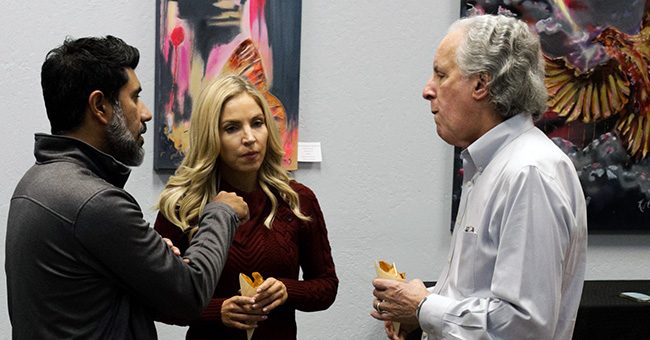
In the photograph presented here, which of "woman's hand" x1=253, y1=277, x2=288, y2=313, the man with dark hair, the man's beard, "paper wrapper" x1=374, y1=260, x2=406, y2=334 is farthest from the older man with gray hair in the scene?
the man's beard

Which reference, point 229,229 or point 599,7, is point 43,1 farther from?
point 599,7

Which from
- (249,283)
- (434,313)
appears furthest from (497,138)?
(249,283)

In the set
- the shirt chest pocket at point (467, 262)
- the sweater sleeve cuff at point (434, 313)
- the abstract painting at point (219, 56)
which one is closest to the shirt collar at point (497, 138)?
the shirt chest pocket at point (467, 262)

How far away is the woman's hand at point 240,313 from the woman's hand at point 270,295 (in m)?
0.02

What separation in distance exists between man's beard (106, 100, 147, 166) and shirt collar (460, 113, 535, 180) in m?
0.79

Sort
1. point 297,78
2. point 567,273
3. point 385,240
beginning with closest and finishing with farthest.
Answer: point 567,273 → point 297,78 → point 385,240

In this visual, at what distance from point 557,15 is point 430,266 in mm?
1245

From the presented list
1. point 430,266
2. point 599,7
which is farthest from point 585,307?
point 599,7

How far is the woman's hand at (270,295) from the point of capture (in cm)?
243

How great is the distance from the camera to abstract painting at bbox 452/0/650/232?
389 centimetres

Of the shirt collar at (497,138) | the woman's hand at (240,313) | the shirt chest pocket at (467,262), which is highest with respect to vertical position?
the shirt collar at (497,138)

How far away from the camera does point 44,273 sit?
187 cm

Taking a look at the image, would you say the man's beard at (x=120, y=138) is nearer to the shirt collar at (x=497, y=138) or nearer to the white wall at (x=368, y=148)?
the shirt collar at (x=497, y=138)

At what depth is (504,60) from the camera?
2.01m
